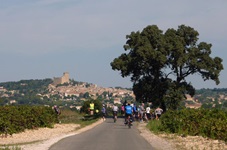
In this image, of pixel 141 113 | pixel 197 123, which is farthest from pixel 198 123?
pixel 141 113

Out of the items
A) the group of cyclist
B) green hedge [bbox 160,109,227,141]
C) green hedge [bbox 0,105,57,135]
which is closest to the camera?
A: green hedge [bbox 160,109,227,141]

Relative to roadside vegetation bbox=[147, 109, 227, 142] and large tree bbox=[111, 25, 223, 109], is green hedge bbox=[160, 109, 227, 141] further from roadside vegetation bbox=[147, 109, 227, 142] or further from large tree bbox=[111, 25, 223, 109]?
large tree bbox=[111, 25, 223, 109]

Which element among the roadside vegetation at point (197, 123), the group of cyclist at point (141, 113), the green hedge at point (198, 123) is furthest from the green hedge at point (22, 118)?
the green hedge at point (198, 123)

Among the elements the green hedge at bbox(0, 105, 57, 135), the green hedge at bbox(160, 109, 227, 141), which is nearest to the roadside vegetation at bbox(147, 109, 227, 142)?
the green hedge at bbox(160, 109, 227, 141)

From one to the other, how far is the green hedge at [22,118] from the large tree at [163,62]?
17845 millimetres

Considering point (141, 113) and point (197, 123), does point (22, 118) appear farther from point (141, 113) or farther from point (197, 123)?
point (141, 113)

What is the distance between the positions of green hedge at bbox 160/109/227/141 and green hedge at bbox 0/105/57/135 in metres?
8.92

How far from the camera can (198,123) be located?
26.5 meters

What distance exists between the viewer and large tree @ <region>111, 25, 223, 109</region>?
5266 centimetres

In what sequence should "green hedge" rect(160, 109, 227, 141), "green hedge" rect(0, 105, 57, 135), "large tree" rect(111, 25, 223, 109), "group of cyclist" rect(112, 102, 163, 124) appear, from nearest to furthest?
"green hedge" rect(160, 109, 227, 141)
"green hedge" rect(0, 105, 57, 135)
"group of cyclist" rect(112, 102, 163, 124)
"large tree" rect(111, 25, 223, 109)

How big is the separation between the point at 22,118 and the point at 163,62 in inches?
970

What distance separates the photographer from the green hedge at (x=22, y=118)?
27312mm

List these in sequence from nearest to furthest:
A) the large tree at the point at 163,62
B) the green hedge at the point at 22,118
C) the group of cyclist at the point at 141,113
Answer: the green hedge at the point at 22,118, the group of cyclist at the point at 141,113, the large tree at the point at 163,62

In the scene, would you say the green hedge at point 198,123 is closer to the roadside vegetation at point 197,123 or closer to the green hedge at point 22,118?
the roadside vegetation at point 197,123
